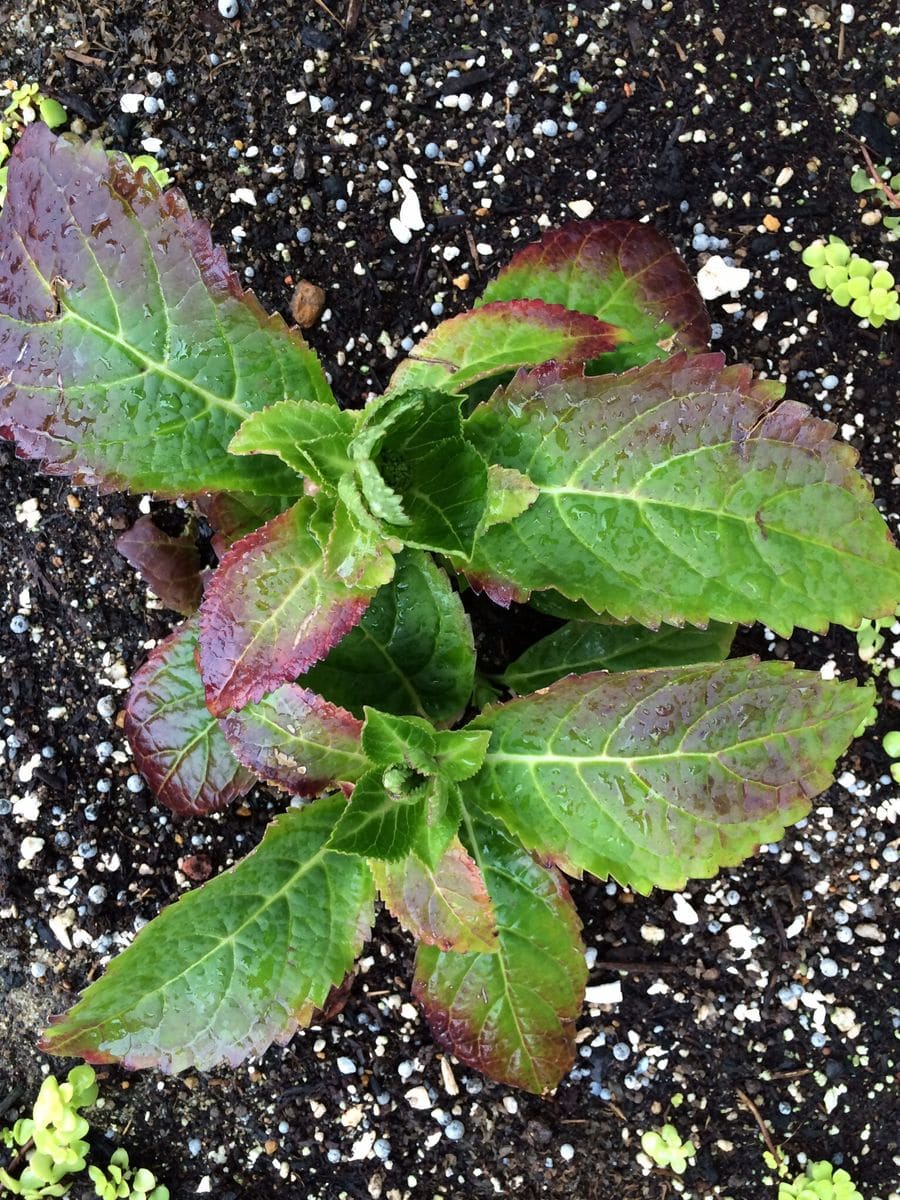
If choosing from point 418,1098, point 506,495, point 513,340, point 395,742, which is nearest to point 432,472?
point 506,495

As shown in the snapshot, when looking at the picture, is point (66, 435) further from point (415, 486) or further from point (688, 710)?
point (688, 710)

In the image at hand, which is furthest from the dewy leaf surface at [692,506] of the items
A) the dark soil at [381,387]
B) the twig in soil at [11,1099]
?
the twig in soil at [11,1099]

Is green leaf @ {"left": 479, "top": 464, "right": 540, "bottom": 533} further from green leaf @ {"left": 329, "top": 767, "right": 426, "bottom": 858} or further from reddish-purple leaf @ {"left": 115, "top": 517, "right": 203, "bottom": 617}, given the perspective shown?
reddish-purple leaf @ {"left": 115, "top": 517, "right": 203, "bottom": 617}

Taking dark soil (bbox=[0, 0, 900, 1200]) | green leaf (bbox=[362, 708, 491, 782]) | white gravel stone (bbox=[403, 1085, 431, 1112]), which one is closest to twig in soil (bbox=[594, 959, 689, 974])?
dark soil (bbox=[0, 0, 900, 1200])

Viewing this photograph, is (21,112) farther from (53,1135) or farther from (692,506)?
(53,1135)

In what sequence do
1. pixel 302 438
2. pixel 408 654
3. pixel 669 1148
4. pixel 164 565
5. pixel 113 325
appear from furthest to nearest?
pixel 669 1148
pixel 164 565
pixel 408 654
pixel 113 325
pixel 302 438

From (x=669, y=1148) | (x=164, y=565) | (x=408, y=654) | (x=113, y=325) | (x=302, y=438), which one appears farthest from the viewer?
(x=669, y=1148)
